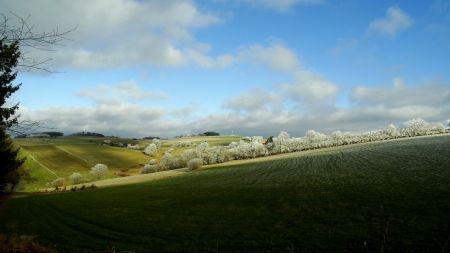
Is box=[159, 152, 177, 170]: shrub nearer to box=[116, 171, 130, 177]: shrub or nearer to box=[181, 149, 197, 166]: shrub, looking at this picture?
box=[181, 149, 197, 166]: shrub

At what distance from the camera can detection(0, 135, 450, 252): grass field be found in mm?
23344

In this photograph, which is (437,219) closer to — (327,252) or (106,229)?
(327,252)

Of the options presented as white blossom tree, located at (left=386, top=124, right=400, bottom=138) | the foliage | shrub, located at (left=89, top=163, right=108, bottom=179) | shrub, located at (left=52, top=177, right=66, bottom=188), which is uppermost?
white blossom tree, located at (left=386, top=124, right=400, bottom=138)

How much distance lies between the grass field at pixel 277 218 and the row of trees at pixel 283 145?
75.8 meters

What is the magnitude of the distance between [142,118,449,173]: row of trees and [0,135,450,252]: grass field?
7582 centimetres

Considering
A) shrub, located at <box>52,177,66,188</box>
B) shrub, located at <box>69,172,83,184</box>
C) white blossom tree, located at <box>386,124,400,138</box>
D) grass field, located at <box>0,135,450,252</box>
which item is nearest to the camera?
grass field, located at <box>0,135,450,252</box>

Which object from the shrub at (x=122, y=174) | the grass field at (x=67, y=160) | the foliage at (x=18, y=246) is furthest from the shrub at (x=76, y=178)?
the foliage at (x=18, y=246)

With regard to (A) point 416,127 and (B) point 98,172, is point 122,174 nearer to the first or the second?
(B) point 98,172

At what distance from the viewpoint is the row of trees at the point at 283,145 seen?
127688mm

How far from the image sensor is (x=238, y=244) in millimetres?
24578

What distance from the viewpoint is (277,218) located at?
30.9 meters

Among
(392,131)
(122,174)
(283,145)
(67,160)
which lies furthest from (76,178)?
(392,131)

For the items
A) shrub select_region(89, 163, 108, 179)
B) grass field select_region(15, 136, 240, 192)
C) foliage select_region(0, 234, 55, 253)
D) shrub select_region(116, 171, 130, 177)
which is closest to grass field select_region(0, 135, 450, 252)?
foliage select_region(0, 234, 55, 253)

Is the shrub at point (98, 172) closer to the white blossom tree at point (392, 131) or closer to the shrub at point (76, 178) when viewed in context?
the shrub at point (76, 178)
